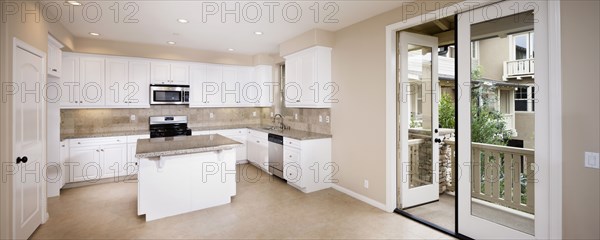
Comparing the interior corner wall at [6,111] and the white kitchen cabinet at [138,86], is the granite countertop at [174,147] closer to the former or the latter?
the interior corner wall at [6,111]

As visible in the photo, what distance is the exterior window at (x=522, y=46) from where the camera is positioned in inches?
88.4

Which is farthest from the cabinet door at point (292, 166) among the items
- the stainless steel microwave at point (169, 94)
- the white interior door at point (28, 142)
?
the white interior door at point (28, 142)

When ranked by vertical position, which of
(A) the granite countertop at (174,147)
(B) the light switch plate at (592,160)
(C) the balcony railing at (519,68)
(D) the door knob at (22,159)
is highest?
(C) the balcony railing at (519,68)

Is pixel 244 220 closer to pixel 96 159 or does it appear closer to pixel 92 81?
pixel 96 159

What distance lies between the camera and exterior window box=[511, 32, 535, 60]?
88.4 inches

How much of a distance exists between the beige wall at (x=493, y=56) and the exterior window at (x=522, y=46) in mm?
58

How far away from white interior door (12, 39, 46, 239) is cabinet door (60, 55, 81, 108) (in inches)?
66.4

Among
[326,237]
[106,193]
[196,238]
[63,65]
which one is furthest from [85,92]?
[326,237]

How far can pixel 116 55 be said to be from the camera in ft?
16.2

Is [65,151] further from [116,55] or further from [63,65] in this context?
[116,55]

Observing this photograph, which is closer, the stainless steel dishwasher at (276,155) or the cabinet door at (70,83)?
the cabinet door at (70,83)

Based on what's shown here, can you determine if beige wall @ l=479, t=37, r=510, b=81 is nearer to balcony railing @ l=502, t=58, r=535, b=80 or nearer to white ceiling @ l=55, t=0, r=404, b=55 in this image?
balcony railing @ l=502, t=58, r=535, b=80

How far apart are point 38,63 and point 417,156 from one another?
4.62 metres

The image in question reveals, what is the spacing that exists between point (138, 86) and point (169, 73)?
60cm
